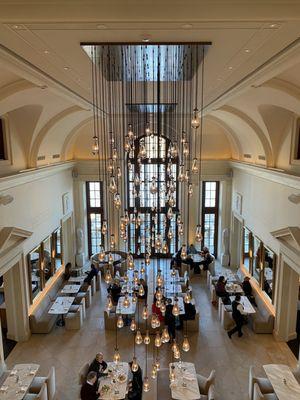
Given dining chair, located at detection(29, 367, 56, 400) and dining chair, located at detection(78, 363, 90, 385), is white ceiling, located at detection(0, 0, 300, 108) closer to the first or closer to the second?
dining chair, located at detection(78, 363, 90, 385)

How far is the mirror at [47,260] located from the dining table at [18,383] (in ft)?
15.0

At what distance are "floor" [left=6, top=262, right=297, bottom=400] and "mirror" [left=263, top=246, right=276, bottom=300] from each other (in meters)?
1.49

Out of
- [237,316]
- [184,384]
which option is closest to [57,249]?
[237,316]

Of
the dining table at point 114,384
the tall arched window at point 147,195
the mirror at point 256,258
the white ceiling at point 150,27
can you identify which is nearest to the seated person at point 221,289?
the mirror at point 256,258

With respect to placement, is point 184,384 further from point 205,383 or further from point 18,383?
point 18,383

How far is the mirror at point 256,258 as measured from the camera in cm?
1232

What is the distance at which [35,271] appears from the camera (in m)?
11.7

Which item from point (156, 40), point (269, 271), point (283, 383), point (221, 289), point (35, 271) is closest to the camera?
point (156, 40)

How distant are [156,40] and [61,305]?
9025mm

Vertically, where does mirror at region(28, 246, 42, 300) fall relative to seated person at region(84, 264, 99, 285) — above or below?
above

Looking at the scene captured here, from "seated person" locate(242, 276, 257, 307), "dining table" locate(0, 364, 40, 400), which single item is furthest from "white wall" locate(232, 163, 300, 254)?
"dining table" locate(0, 364, 40, 400)

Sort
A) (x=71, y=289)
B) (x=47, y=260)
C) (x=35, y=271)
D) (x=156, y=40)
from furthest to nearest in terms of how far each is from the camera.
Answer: (x=47, y=260), (x=71, y=289), (x=35, y=271), (x=156, y=40)

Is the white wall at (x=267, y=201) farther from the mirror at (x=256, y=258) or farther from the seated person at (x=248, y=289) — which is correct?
the seated person at (x=248, y=289)

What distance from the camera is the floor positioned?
847cm
